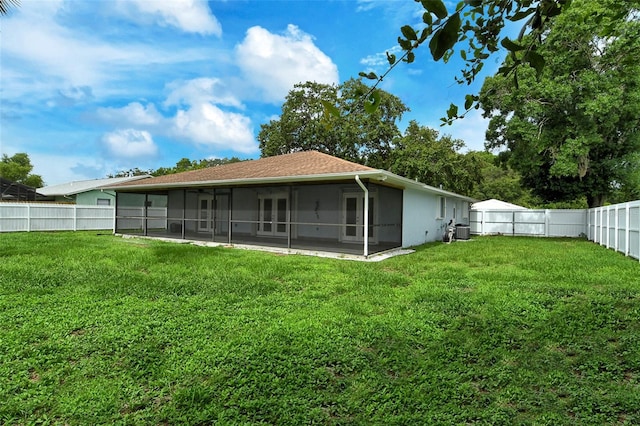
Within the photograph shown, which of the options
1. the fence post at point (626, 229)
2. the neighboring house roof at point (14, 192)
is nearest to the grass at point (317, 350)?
the fence post at point (626, 229)

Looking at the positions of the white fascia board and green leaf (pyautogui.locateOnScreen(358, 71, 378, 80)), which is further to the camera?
the white fascia board

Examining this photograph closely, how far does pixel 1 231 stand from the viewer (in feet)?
50.3

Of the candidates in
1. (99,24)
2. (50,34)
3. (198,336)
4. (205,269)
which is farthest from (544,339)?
(50,34)

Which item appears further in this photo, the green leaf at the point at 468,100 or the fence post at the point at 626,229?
the fence post at the point at 626,229

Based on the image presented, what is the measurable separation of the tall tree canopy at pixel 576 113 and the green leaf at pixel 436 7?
1403 cm

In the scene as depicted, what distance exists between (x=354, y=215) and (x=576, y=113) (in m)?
10.8

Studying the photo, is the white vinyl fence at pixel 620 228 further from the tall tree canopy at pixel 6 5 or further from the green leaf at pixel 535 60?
the tall tree canopy at pixel 6 5

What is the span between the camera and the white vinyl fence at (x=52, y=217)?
15.7 metres

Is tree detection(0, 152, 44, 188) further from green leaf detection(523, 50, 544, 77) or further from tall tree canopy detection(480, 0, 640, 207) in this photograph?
green leaf detection(523, 50, 544, 77)

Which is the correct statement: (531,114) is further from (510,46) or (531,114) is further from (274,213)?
(510,46)

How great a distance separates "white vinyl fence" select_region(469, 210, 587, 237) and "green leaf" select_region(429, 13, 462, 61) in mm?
19981

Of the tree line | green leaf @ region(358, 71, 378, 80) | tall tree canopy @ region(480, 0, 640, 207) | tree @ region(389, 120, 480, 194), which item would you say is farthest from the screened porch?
tree @ region(389, 120, 480, 194)

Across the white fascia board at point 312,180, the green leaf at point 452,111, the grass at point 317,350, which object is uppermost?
the white fascia board at point 312,180

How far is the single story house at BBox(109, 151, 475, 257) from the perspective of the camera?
34.7ft
